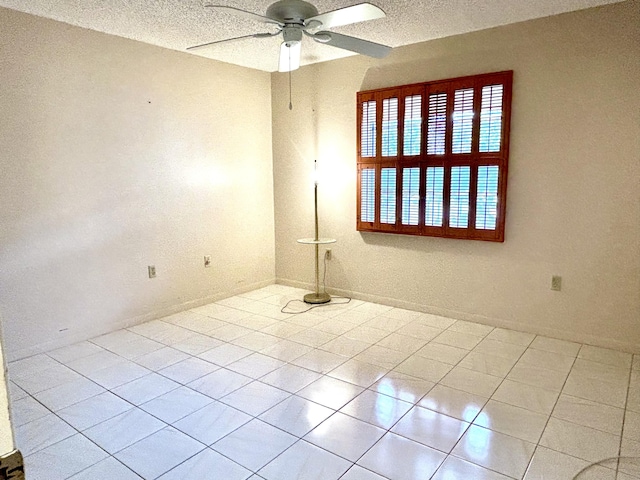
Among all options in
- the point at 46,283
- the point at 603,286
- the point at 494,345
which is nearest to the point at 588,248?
the point at 603,286

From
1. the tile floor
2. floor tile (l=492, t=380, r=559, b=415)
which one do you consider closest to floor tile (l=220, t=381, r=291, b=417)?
the tile floor

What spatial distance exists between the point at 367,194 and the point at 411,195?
0.49m

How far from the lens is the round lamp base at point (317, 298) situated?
14.5 ft

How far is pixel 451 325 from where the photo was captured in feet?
12.3

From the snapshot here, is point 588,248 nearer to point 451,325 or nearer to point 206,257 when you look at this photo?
point 451,325

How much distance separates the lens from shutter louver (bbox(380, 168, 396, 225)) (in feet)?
13.2

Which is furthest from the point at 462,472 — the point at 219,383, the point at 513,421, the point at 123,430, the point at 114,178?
the point at 114,178

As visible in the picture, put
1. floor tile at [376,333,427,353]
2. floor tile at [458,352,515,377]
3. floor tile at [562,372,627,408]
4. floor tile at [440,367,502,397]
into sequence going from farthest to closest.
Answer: floor tile at [376,333,427,353] < floor tile at [458,352,515,377] < floor tile at [440,367,502,397] < floor tile at [562,372,627,408]

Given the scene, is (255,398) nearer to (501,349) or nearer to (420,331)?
(420,331)

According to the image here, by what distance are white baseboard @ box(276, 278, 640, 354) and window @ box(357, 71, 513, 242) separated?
0.72 meters

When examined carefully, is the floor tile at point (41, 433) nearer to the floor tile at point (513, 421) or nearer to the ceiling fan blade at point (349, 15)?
the floor tile at point (513, 421)

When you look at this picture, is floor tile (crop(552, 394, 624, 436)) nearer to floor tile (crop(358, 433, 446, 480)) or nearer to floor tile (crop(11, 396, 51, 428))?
floor tile (crop(358, 433, 446, 480))

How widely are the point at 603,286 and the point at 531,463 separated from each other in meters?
1.82

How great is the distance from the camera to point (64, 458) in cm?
200
